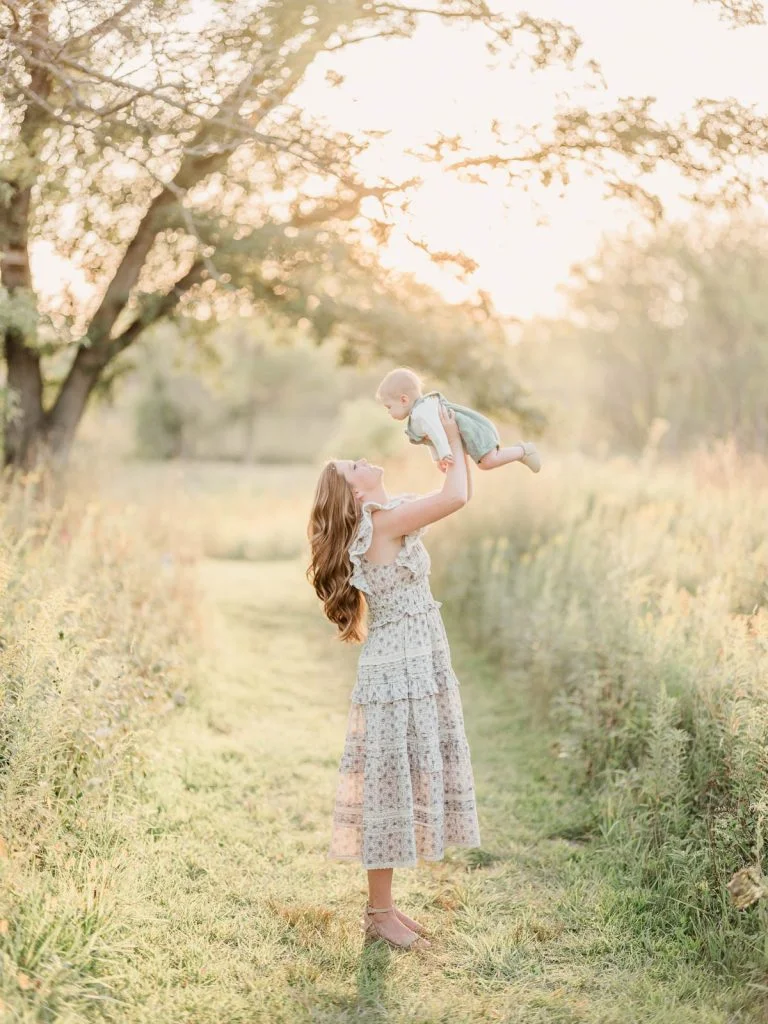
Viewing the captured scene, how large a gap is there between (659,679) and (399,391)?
220 centimetres

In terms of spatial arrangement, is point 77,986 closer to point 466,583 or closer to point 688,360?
point 466,583

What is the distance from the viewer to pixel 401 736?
379 cm

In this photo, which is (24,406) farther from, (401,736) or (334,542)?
(401,736)

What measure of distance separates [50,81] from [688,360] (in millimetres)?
23930

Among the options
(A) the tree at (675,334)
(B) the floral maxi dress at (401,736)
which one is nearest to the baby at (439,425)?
(B) the floral maxi dress at (401,736)

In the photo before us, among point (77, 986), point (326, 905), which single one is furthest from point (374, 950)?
point (77, 986)

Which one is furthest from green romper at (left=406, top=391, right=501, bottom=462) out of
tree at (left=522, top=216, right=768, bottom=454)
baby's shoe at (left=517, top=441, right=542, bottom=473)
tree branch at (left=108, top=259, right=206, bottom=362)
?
tree at (left=522, top=216, right=768, bottom=454)

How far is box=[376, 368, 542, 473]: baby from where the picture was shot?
A: 368 centimetres

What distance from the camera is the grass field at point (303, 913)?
10.7 feet

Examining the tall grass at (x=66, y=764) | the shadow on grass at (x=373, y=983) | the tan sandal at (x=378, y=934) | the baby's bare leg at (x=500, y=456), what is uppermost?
the baby's bare leg at (x=500, y=456)

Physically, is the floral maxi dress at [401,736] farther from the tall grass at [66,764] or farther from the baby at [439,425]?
the tall grass at [66,764]

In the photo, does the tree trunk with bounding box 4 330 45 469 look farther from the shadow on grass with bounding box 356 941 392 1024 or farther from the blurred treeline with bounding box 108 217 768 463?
the blurred treeline with bounding box 108 217 768 463

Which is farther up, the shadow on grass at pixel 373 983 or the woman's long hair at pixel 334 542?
the woman's long hair at pixel 334 542

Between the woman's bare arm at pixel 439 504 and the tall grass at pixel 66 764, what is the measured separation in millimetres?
1412
